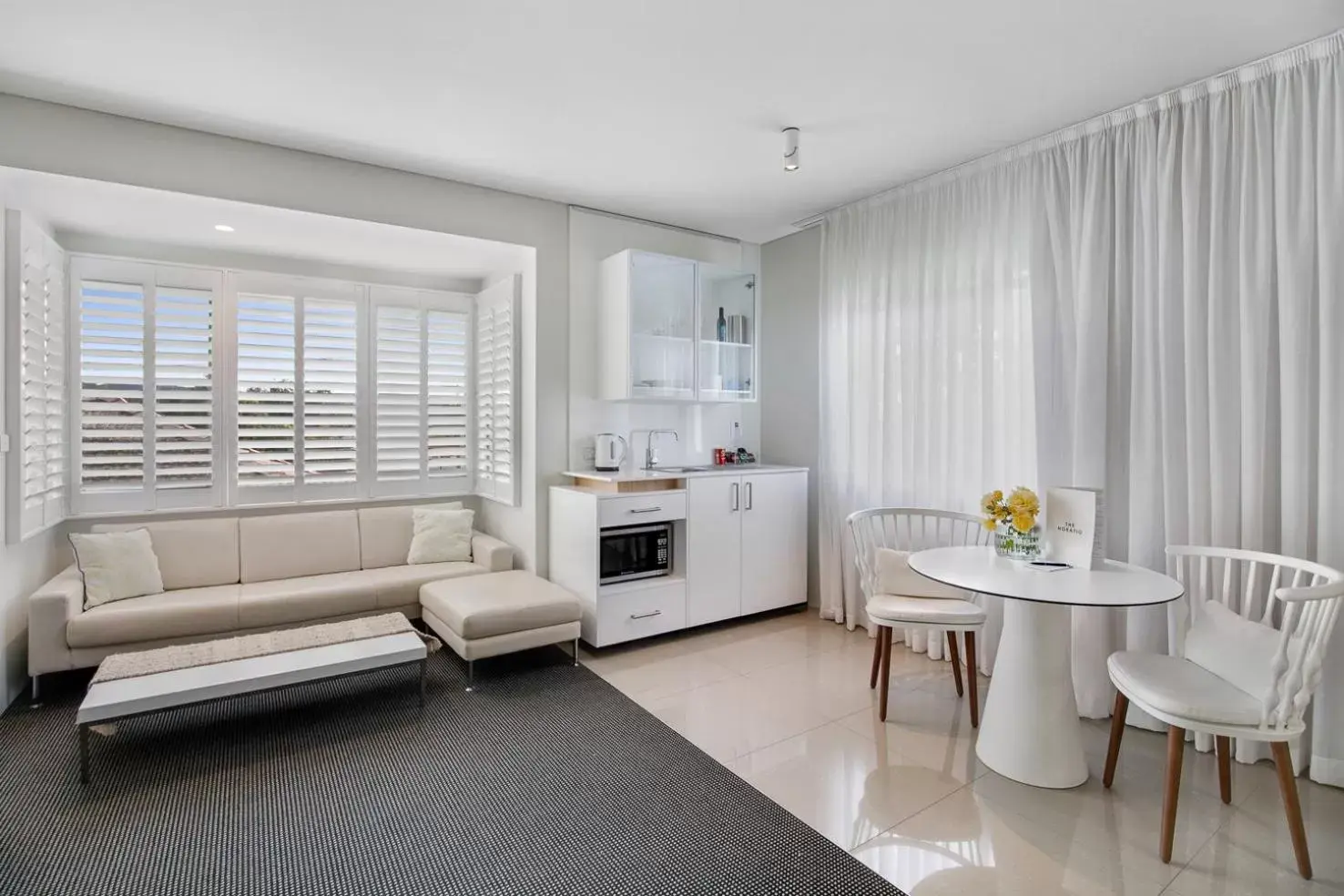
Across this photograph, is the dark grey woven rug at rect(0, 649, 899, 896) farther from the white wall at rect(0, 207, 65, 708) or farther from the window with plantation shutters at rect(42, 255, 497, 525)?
the window with plantation shutters at rect(42, 255, 497, 525)

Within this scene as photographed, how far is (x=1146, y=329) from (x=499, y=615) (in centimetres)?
326

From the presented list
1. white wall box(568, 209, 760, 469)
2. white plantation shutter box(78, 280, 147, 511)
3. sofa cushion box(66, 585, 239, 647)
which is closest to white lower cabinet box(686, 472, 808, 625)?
white wall box(568, 209, 760, 469)

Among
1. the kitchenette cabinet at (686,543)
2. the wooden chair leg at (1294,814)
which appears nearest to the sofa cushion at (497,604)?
the kitchenette cabinet at (686,543)

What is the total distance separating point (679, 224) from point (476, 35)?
7.72 feet

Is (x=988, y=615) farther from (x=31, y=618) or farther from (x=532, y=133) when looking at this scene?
(x=31, y=618)

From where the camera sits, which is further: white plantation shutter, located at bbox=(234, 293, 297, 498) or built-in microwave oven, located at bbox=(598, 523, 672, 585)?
white plantation shutter, located at bbox=(234, 293, 297, 498)

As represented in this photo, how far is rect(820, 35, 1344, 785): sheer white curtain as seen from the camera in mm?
2354

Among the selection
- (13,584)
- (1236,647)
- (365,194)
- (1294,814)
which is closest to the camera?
(1294,814)

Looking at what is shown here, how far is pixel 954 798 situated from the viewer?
2.28 metres

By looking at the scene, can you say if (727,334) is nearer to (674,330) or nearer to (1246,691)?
(674,330)

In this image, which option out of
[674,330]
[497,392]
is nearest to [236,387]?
[497,392]

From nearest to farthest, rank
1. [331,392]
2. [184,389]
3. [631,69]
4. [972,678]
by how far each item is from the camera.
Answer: [631,69] → [972,678] → [184,389] → [331,392]

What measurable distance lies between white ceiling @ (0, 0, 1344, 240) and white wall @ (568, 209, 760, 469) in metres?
0.77

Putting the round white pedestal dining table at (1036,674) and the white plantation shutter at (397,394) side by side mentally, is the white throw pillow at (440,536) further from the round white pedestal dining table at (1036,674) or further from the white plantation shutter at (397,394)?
the round white pedestal dining table at (1036,674)
